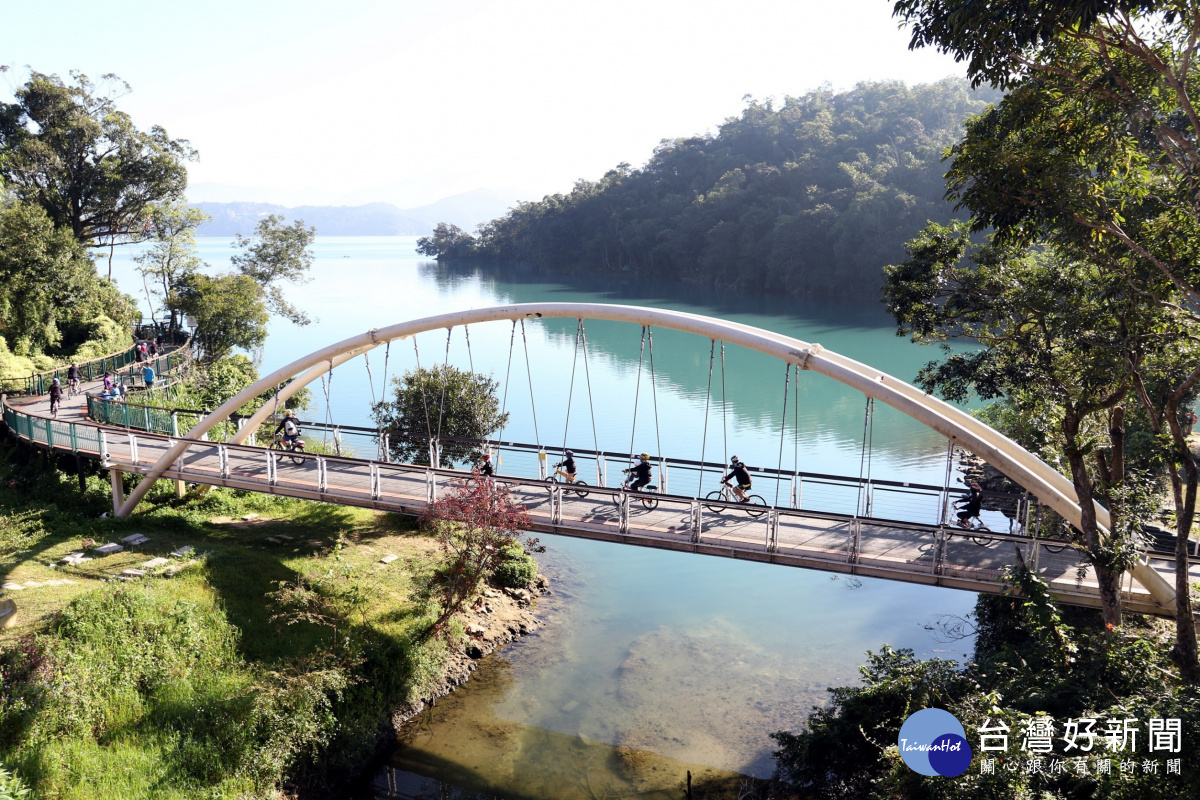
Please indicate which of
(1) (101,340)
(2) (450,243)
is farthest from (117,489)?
(2) (450,243)

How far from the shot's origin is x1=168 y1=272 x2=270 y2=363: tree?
3531 centimetres

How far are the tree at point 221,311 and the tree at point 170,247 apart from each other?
3.04 m

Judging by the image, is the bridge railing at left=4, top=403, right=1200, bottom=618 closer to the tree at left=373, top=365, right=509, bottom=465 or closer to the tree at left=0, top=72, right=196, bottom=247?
the tree at left=373, top=365, right=509, bottom=465

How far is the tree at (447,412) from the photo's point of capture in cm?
2130

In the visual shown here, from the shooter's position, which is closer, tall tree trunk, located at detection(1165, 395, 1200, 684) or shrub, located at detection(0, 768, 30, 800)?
shrub, located at detection(0, 768, 30, 800)

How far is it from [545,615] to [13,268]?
2378 centimetres

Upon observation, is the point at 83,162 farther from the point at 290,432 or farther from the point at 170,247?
the point at 290,432

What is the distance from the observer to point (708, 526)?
1326 centimetres

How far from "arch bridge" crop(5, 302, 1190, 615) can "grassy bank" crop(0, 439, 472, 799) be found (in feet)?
5.04

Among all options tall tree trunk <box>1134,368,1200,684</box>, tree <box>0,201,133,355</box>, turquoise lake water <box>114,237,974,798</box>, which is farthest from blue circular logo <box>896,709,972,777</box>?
tree <box>0,201,133,355</box>

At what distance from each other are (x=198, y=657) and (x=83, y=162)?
105 feet

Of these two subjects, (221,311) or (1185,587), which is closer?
(1185,587)

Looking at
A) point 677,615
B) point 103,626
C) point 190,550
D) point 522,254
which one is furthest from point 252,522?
point 522,254

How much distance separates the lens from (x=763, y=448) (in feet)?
101
